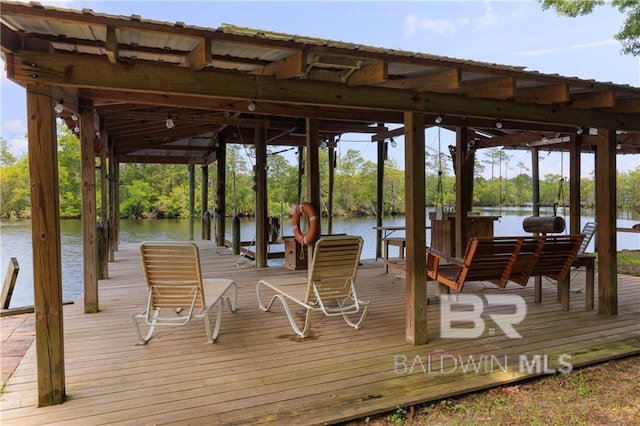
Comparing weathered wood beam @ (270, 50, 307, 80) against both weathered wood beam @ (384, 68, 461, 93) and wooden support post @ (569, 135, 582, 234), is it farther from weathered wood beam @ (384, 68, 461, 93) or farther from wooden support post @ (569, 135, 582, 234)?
wooden support post @ (569, 135, 582, 234)

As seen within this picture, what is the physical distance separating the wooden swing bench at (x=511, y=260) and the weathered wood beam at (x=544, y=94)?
4.09 feet

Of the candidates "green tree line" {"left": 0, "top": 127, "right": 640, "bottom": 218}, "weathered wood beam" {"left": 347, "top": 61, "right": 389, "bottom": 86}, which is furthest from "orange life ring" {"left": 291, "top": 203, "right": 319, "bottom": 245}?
"green tree line" {"left": 0, "top": 127, "right": 640, "bottom": 218}

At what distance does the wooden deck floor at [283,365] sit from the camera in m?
2.46

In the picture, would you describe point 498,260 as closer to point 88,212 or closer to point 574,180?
point 88,212

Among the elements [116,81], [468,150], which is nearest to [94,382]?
[116,81]

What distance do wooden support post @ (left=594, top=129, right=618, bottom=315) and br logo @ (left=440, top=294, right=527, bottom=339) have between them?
0.80 metres

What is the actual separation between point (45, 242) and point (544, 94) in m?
4.03

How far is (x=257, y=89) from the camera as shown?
9.93 ft

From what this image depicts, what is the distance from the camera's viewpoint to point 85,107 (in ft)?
15.0

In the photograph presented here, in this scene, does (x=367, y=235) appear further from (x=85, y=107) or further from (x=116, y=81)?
(x=116, y=81)

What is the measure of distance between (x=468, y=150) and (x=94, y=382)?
660cm

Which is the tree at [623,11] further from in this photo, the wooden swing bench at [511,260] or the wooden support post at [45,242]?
the wooden support post at [45,242]

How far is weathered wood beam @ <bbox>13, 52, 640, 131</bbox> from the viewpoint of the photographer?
8.23 ft

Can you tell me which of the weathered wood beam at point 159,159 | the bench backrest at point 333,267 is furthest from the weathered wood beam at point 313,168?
the weathered wood beam at point 159,159
